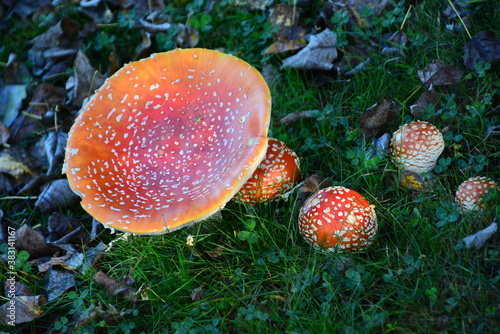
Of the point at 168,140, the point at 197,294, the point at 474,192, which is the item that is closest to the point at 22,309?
the point at 197,294

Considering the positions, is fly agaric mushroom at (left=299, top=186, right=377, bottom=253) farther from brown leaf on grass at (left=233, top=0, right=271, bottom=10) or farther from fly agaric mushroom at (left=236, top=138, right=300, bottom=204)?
brown leaf on grass at (left=233, top=0, right=271, bottom=10)

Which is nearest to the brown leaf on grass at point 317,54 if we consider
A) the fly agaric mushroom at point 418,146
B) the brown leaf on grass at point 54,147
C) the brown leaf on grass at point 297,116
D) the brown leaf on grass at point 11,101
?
the brown leaf on grass at point 297,116

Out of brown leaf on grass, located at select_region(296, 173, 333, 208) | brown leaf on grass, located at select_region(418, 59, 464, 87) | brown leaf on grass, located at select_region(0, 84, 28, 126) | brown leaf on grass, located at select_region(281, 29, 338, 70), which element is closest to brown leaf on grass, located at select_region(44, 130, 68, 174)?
brown leaf on grass, located at select_region(0, 84, 28, 126)

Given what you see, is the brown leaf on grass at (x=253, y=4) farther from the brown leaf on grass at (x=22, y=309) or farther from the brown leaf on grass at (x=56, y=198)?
the brown leaf on grass at (x=22, y=309)

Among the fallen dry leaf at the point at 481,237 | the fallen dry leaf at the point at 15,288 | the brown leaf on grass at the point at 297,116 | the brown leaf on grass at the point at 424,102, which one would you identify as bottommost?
the fallen dry leaf at the point at 15,288

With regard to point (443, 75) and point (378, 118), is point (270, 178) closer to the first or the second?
point (378, 118)

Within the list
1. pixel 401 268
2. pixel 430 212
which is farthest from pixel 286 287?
pixel 430 212
